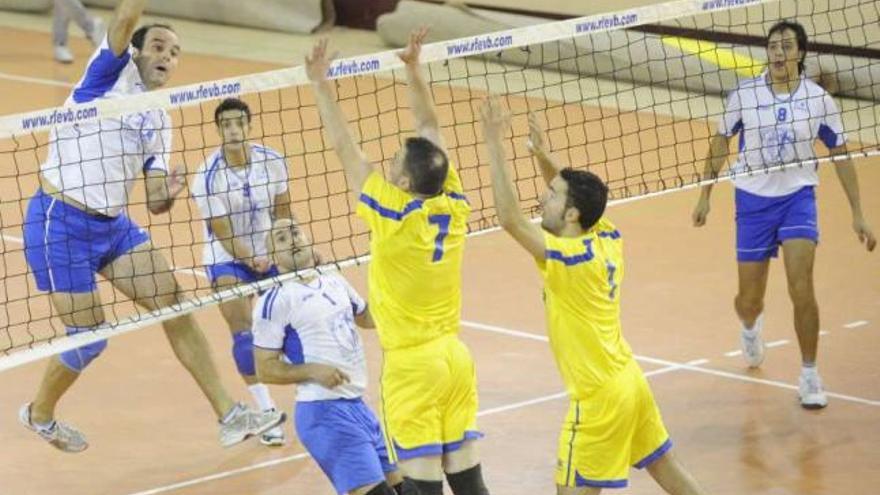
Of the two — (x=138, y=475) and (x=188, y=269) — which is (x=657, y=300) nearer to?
(x=188, y=269)

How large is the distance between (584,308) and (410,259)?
31.8 inches

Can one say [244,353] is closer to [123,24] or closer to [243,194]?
[243,194]

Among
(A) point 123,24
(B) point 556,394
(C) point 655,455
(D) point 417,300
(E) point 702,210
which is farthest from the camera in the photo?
(E) point 702,210

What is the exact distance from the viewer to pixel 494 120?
8570 mm

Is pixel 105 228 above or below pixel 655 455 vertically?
above

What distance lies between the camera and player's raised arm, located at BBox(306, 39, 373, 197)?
28.8 ft

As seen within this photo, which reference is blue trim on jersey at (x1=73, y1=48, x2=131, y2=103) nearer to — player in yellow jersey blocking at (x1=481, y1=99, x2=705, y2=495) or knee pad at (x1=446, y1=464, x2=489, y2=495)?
player in yellow jersey blocking at (x1=481, y1=99, x2=705, y2=495)

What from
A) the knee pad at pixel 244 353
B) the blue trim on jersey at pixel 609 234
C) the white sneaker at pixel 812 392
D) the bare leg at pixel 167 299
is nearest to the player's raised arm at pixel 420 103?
the blue trim on jersey at pixel 609 234

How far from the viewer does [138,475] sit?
34.6ft

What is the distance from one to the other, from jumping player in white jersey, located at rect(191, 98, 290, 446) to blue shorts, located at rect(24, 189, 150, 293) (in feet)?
2.70

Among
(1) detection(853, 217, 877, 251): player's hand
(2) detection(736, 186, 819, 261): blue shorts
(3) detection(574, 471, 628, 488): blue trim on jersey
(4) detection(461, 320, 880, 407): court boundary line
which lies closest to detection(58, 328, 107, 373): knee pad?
(3) detection(574, 471, 628, 488): blue trim on jersey

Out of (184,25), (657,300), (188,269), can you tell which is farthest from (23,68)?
(657,300)

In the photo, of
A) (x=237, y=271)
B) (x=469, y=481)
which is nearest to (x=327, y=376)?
(x=469, y=481)

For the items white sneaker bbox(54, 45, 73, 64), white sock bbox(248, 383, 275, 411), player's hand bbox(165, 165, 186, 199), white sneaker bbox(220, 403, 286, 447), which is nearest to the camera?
player's hand bbox(165, 165, 186, 199)
